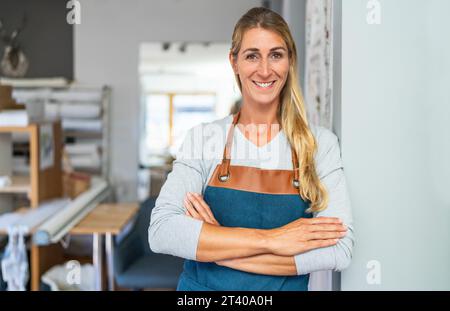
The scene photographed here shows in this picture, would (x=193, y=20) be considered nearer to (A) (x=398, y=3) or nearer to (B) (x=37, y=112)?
(B) (x=37, y=112)

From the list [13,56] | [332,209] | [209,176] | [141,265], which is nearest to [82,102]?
[13,56]

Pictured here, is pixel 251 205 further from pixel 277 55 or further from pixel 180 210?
pixel 277 55

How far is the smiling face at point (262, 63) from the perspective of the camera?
0.88 meters

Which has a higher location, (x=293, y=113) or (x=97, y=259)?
(x=293, y=113)

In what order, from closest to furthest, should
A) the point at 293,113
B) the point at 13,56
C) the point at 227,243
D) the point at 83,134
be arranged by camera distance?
1. the point at 227,243
2. the point at 293,113
3. the point at 83,134
4. the point at 13,56

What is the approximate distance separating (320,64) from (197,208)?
71 cm

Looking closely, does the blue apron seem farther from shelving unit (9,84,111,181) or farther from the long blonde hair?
shelving unit (9,84,111,181)

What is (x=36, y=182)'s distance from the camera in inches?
86.0

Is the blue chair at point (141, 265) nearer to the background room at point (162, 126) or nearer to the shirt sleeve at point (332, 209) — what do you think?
the background room at point (162, 126)

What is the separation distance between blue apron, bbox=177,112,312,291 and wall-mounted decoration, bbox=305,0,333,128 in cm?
32

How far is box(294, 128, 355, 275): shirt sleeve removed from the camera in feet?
2.88

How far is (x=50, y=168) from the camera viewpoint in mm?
2340

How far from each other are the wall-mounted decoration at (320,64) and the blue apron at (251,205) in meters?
0.32
